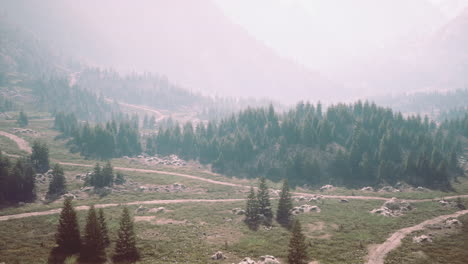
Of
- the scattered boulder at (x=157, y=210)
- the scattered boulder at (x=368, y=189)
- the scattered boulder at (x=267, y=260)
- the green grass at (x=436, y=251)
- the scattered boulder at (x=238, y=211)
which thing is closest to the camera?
the scattered boulder at (x=267, y=260)

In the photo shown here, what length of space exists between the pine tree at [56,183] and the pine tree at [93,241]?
44026 mm

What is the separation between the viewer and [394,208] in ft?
251

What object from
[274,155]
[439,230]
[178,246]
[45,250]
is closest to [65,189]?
[45,250]

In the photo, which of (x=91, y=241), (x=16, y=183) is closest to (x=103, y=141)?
(x=16, y=183)

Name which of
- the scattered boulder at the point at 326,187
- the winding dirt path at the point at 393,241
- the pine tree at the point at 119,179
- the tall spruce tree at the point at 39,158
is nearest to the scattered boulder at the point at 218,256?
the winding dirt path at the point at 393,241

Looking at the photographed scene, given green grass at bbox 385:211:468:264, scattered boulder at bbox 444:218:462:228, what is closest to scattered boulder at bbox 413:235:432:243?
green grass at bbox 385:211:468:264

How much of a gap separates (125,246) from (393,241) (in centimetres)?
5482

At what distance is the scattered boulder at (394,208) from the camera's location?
73131 mm

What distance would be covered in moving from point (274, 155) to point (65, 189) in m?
87.2

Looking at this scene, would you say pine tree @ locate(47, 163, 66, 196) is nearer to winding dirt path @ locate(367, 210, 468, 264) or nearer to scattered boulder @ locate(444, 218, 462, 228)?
winding dirt path @ locate(367, 210, 468, 264)

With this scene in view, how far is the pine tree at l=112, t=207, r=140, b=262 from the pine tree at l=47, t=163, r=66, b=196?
47758mm

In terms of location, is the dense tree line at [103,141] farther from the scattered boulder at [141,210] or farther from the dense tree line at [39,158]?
the scattered boulder at [141,210]

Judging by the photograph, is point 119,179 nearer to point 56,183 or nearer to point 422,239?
point 56,183

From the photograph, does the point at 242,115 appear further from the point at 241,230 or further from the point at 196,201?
the point at 241,230
